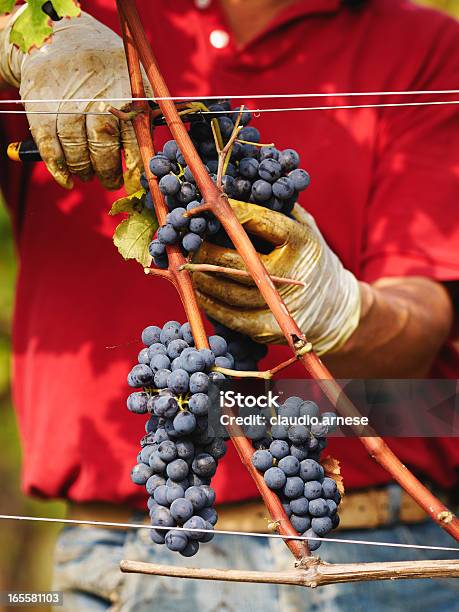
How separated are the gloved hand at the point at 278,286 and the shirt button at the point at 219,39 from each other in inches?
25.3

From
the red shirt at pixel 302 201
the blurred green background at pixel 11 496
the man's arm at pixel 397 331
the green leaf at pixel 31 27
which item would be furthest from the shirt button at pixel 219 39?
the blurred green background at pixel 11 496

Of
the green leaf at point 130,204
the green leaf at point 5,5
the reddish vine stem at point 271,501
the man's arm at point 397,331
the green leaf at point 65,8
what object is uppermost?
the green leaf at point 5,5

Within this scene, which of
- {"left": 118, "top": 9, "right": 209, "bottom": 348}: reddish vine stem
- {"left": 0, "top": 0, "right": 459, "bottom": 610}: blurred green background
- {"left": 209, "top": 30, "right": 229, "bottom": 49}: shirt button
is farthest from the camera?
{"left": 0, "top": 0, "right": 459, "bottom": 610}: blurred green background

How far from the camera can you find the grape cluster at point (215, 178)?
84cm

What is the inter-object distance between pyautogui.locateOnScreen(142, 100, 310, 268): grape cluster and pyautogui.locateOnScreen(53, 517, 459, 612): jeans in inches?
26.2

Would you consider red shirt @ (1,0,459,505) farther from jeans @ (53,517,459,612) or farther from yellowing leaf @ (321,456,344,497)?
yellowing leaf @ (321,456,344,497)

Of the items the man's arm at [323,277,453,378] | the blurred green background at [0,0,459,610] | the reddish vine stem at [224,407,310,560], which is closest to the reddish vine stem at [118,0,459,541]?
the reddish vine stem at [224,407,310,560]

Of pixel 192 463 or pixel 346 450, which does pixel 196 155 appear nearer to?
pixel 192 463

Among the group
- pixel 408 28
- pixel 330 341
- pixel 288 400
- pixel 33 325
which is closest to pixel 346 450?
pixel 330 341

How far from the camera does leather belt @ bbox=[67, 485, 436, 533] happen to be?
54.4 inches

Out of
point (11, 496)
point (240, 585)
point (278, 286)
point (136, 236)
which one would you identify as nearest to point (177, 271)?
point (136, 236)

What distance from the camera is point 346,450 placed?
1275 mm

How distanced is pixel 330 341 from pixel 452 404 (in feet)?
0.59

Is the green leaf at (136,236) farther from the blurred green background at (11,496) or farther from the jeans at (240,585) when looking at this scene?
the blurred green background at (11,496)
